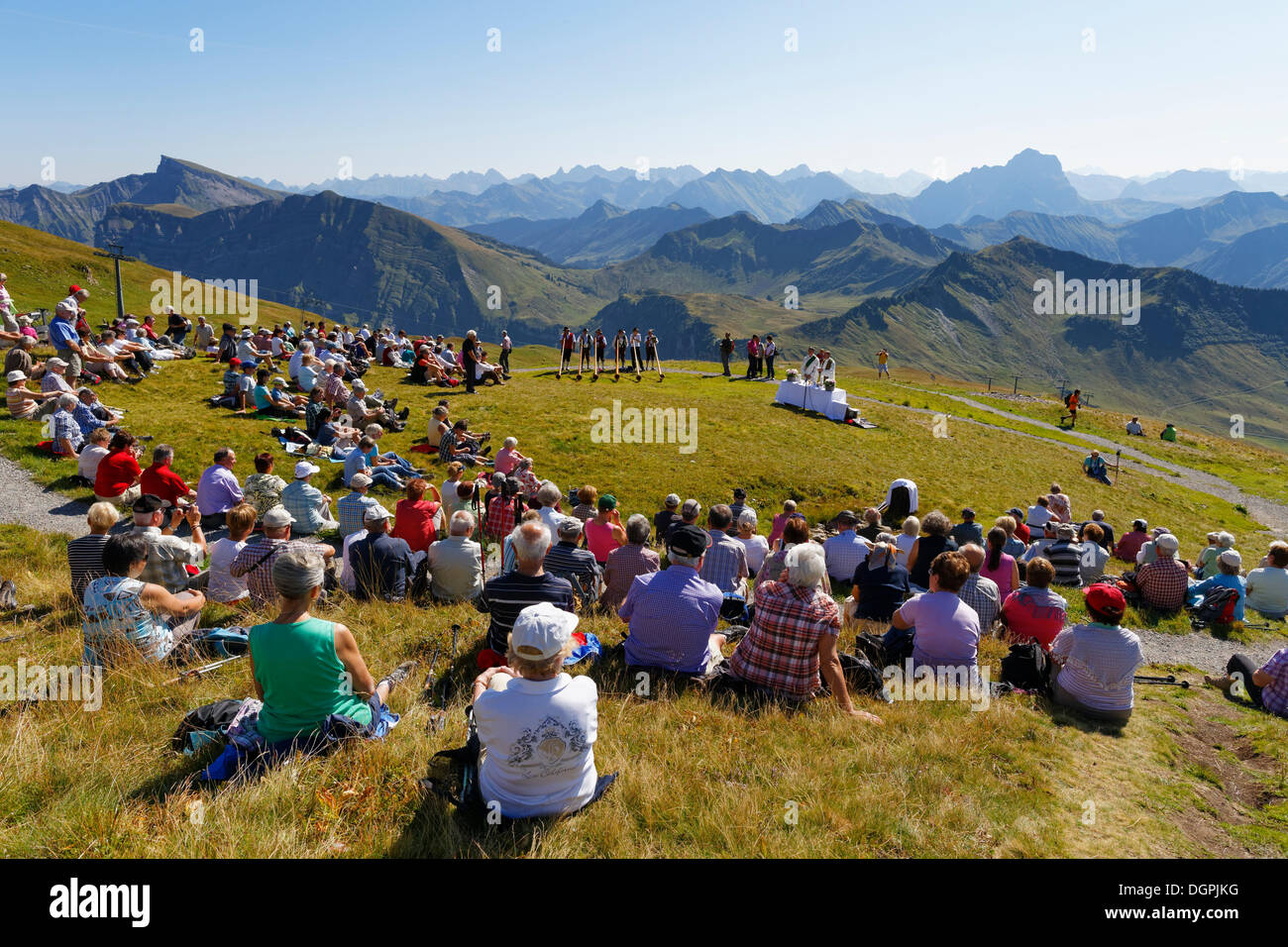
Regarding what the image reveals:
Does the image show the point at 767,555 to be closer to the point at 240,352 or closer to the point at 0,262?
the point at 240,352

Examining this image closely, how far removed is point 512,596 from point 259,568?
4.67 meters

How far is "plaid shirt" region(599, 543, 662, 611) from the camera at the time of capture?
1079 cm

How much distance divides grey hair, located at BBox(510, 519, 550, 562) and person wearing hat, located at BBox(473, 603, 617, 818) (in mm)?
2470

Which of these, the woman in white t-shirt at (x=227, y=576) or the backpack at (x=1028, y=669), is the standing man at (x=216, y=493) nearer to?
the woman in white t-shirt at (x=227, y=576)

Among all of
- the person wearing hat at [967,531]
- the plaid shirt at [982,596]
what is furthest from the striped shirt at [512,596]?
the person wearing hat at [967,531]

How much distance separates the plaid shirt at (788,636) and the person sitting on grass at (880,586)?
322cm

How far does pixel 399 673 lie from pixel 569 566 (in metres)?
3.61

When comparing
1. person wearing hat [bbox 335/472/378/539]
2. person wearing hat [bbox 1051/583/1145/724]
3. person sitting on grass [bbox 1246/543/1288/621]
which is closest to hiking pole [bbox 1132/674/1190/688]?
person wearing hat [bbox 1051/583/1145/724]

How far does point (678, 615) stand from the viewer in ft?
25.3

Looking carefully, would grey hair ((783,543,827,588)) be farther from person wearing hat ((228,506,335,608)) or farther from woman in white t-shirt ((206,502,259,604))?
woman in white t-shirt ((206,502,259,604))

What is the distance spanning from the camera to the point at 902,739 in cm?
678

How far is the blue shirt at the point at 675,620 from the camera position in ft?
25.4
